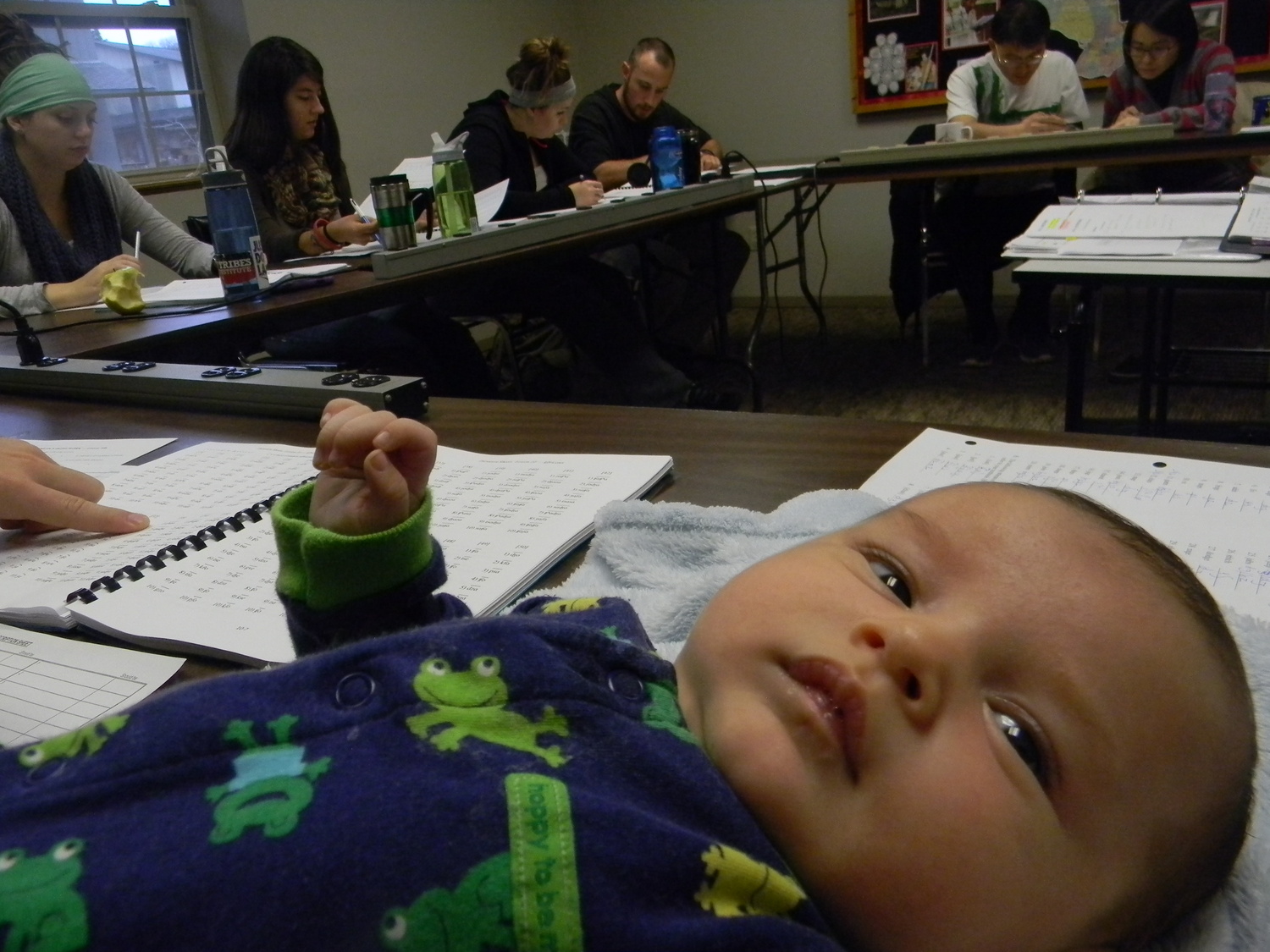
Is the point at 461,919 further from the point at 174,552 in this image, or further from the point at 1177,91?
the point at 1177,91

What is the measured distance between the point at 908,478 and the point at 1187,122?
3.17m

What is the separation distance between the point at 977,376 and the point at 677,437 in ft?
10.8

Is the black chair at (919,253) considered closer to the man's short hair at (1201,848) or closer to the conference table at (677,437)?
the conference table at (677,437)

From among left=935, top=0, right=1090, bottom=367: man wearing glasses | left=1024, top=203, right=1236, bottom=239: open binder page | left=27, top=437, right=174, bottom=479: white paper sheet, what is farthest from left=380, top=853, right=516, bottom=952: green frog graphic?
left=935, top=0, right=1090, bottom=367: man wearing glasses

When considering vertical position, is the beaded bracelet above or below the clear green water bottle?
below

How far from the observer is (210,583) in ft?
2.17

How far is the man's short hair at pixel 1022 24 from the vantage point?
377cm

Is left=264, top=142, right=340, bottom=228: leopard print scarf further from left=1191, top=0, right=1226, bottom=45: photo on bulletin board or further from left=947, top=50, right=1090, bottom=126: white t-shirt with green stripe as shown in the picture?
left=1191, top=0, right=1226, bottom=45: photo on bulletin board

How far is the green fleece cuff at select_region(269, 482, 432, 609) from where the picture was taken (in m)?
0.56

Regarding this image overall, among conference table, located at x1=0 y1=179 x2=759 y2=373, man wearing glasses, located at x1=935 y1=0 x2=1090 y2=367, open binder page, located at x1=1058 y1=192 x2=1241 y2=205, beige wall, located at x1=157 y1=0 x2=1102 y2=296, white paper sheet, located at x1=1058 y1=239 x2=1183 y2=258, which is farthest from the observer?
beige wall, located at x1=157 y1=0 x2=1102 y2=296

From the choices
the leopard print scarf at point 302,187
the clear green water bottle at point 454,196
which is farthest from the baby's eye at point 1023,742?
the leopard print scarf at point 302,187

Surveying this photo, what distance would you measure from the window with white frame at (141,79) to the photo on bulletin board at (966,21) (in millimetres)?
3587

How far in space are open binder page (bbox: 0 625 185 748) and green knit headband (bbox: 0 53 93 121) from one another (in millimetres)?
2438

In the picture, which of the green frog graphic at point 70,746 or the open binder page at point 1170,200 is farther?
the open binder page at point 1170,200
